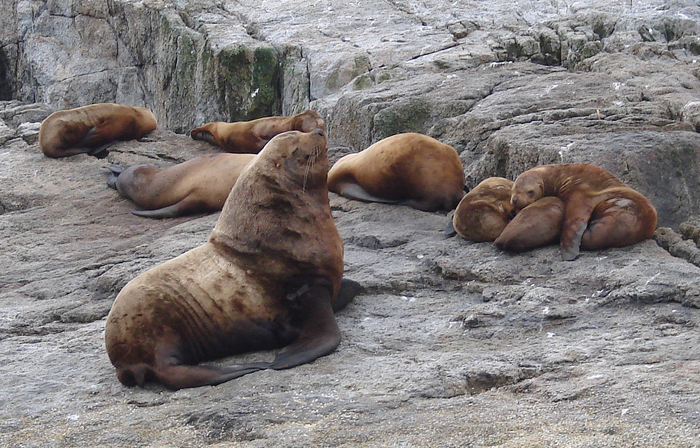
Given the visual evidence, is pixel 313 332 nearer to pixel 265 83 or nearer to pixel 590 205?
pixel 590 205

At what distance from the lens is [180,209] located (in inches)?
309

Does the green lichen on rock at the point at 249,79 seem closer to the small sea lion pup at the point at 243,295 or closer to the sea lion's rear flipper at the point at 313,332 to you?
the small sea lion pup at the point at 243,295

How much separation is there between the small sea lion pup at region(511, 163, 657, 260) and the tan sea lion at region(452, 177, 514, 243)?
0.16m

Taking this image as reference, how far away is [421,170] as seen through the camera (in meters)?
7.35

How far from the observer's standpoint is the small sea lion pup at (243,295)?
14.0 ft

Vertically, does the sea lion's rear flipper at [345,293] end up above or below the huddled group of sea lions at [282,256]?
below

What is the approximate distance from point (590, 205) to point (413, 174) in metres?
1.91

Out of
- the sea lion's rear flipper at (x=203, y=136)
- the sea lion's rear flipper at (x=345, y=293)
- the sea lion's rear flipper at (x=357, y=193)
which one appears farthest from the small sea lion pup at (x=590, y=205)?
the sea lion's rear flipper at (x=203, y=136)

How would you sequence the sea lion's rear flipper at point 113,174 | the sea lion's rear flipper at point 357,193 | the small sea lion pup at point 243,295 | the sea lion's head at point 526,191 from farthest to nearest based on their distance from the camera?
the sea lion's rear flipper at point 113,174 → the sea lion's rear flipper at point 357,193 → the sea lion's head at point 526,191 → the small sea lion pup at point 243,295

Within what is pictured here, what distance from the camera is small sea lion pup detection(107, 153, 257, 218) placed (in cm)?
775

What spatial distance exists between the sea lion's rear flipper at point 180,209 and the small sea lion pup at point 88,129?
2231mm

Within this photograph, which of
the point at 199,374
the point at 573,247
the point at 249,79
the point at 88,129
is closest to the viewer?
the point at 199,374

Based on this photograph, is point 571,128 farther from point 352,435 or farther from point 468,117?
point 352,435

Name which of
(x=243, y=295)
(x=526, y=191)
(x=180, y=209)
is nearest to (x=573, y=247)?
(x=526, y=191)
